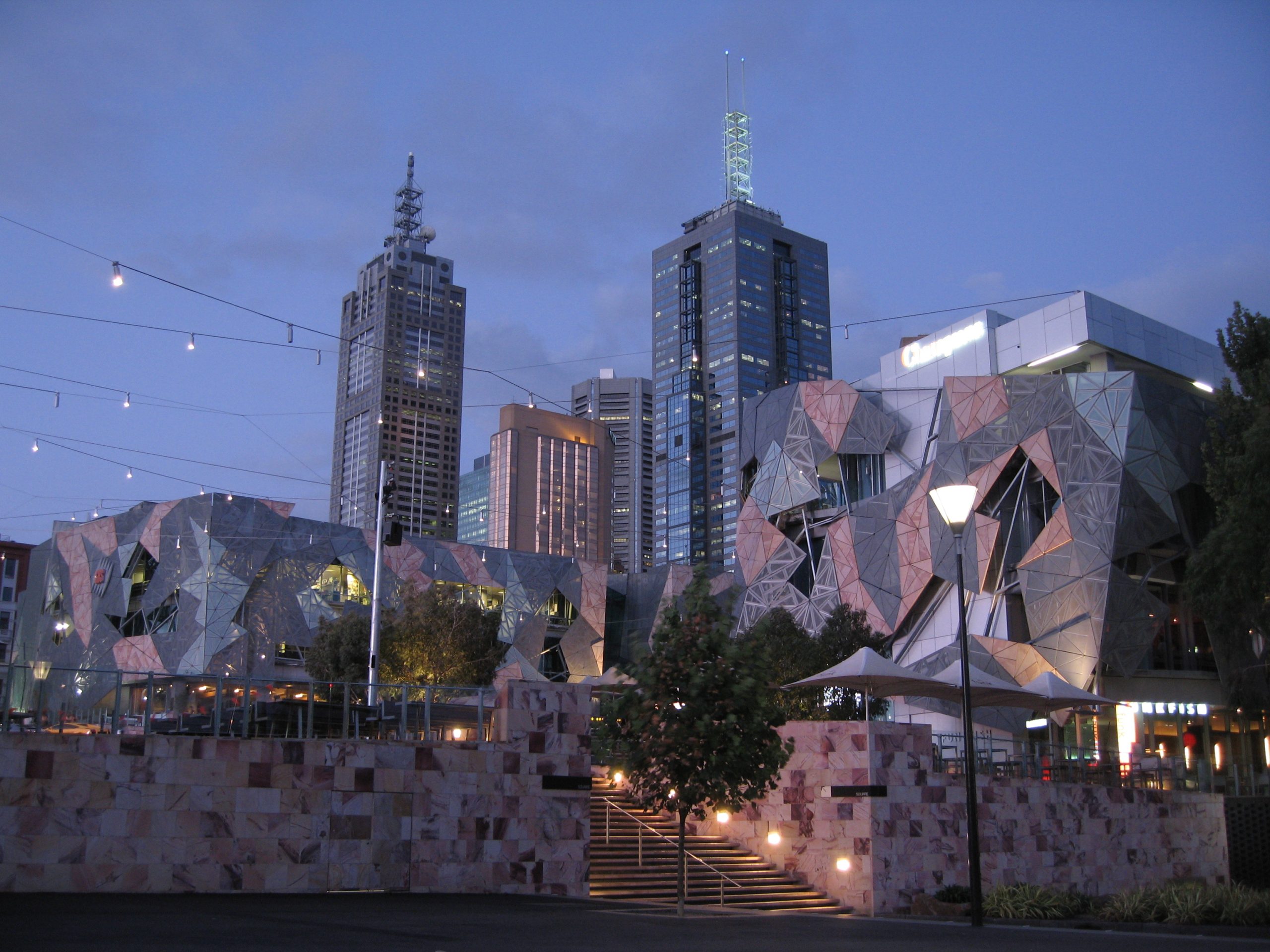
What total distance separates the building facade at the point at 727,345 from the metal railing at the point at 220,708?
6153 inches

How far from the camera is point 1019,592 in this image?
45969 millimetres

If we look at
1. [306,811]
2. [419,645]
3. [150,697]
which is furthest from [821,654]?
[150,697]

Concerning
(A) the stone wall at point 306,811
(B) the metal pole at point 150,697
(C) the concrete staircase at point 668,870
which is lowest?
(C) the concrete staircase at point 668,870

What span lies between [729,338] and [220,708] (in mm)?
167419

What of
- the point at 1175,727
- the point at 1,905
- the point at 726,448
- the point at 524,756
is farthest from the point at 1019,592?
the point at 726,448

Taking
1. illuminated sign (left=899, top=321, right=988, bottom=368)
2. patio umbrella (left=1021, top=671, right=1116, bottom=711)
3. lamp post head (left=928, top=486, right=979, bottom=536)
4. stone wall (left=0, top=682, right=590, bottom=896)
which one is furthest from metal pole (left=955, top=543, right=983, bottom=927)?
illuminated sign (left=899, top=321, right=988, bottom=368)

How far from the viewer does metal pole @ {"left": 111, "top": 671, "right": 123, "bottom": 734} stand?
18.5 meters

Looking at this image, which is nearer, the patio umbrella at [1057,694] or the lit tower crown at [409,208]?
the patio umbrella at [1057,694]

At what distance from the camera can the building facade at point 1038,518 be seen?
43.3m

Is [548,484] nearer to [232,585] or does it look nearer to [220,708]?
[232,585]

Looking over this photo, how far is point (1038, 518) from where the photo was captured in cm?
4672

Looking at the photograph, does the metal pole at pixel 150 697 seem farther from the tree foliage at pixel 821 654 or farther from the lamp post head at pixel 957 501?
the tree foliage at pixel 821 654

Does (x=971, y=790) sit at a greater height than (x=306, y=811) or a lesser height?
greater

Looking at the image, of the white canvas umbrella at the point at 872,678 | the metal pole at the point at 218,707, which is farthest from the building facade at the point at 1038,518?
the metal pole at the point at 218,707
